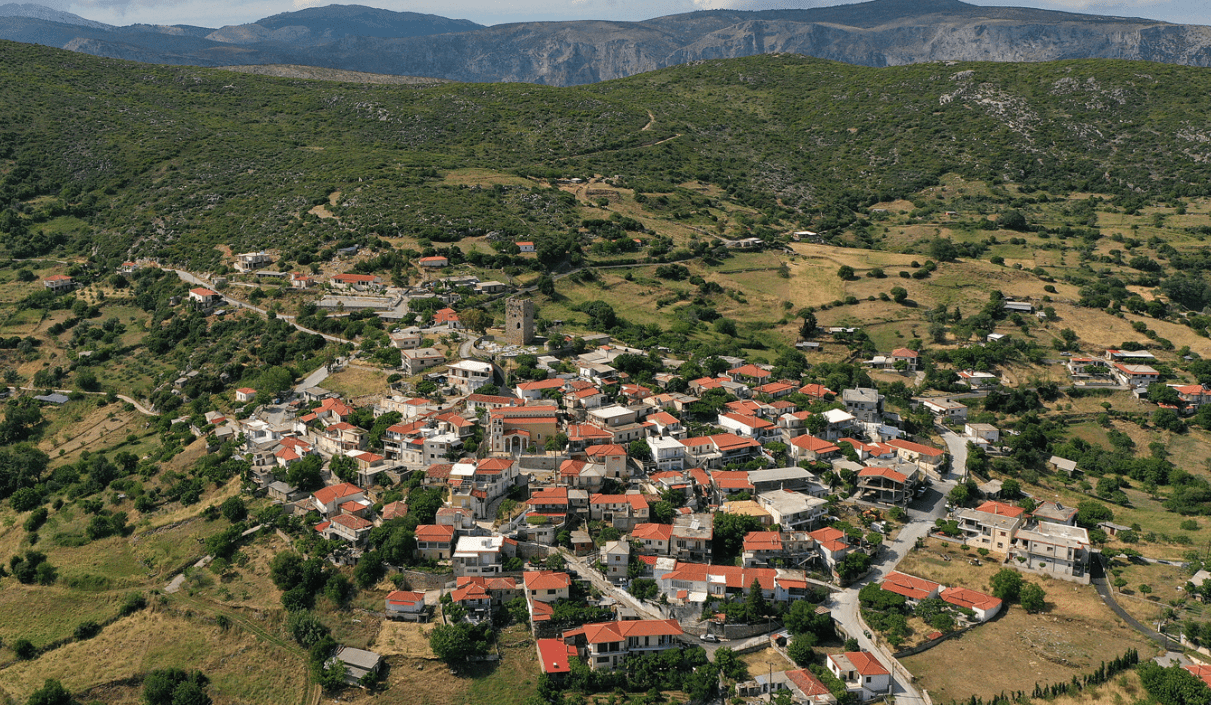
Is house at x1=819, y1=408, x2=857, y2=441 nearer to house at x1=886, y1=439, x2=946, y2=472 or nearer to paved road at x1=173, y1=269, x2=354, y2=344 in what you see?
house at x1=886, y1=439, x2=946, y2=472

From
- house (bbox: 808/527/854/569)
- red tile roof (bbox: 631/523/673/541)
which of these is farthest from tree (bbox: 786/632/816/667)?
red tile roof (bbox: 631/523/673/541)

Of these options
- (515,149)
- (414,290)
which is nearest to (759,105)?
(515,149)

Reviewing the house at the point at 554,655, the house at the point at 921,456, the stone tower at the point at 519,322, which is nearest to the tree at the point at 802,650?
the house at the point at 554,655

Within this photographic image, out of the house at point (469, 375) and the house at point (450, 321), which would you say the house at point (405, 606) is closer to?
the house at point (469, 375)

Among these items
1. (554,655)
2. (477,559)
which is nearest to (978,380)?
(477,559)

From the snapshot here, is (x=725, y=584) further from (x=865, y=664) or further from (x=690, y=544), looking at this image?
(x=865, y=664)

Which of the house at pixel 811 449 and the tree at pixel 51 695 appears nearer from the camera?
the tree at pixel 51 695

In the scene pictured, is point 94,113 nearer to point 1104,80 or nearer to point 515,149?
point 515,149
